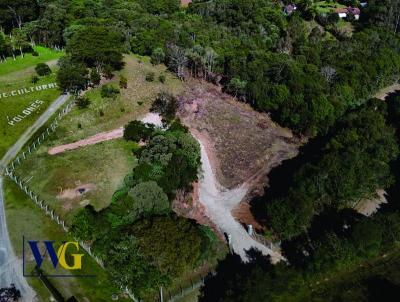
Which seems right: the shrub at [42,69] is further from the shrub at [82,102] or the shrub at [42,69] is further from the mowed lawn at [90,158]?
the shrub at [82,102]

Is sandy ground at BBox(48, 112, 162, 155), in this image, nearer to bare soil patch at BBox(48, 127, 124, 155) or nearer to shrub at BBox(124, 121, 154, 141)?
bare soil patch at BBox(48, 127, 124, 155)

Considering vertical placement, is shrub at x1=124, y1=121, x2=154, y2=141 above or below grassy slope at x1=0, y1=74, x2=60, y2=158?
above

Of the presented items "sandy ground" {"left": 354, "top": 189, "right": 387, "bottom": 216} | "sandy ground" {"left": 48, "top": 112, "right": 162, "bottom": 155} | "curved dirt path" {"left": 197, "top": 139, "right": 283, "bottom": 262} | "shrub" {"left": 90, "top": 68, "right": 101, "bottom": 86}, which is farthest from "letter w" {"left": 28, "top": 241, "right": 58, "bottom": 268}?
"shrub" {"left": 90, "top": 68, "right": 101, "bottom": 86}

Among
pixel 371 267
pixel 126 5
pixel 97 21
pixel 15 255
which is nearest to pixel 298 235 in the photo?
pixel 371 267

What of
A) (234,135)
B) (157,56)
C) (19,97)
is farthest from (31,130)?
(234,135)

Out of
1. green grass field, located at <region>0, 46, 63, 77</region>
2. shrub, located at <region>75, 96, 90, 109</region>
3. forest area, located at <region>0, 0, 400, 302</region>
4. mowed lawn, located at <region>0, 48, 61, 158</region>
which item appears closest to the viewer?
forest area, located at <region>0, 0, 400, 302</region>

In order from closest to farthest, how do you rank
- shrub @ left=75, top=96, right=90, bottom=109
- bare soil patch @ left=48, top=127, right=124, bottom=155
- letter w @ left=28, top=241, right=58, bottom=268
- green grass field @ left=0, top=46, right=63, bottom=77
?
1. letter w @ left=28, top=241, right=58, bottom=268
2. bare soil patch @ left=48, top=127, right=124, bottom=155
3. shrub @ left=75, top=96, right=90, bottom=109
4. green grass field @ left=0, top=46, right=63, bottom=77

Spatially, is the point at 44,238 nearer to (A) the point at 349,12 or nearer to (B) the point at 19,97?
(B) the point at 19,97
